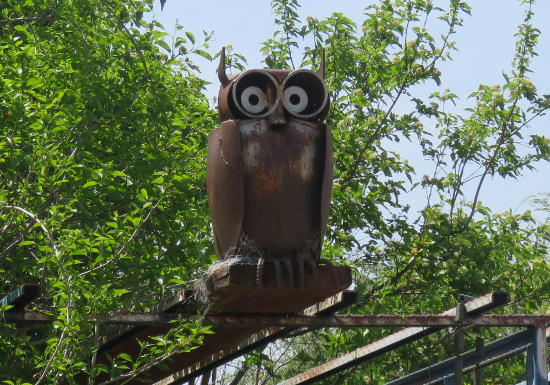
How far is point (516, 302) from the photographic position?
39.7 ft

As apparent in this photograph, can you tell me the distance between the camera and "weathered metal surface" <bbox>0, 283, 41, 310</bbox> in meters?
6.04

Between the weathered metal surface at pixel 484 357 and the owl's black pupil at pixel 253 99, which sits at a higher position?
the owl's black pupil at pixel 253 99

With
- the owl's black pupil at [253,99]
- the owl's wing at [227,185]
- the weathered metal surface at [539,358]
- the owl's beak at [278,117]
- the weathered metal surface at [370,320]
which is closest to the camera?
the owl's wing at [227,185]

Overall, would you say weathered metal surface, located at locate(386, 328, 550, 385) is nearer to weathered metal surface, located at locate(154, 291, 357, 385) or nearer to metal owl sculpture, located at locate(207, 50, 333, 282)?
weathered metal surface, located at locate(154, 291, 357, 385)

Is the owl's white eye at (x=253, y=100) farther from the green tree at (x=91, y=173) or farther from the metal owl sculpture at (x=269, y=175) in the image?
the green tree at (x=91, y=173)

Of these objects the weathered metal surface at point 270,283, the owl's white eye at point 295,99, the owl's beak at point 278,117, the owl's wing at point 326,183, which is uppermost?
the owl's white eye at point 295,99

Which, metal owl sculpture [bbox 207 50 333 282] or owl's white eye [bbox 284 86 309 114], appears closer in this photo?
metal owl sculpture [bbox 207 50 333 282]

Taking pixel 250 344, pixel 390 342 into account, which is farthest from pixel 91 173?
pixel 390 342

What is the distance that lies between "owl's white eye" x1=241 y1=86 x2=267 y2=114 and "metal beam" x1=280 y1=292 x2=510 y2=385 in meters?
1.69

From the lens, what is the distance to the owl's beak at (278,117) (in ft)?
20.8

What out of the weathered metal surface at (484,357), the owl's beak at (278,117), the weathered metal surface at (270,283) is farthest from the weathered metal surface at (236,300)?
the weathered metal surface at (484,357)

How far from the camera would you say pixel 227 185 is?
20.5 feet

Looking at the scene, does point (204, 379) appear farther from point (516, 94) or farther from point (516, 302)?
point (516, 94)

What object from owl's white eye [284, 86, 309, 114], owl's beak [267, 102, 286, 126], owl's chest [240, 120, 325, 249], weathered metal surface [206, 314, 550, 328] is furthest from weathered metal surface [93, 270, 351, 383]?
owl's white eye [284, 86, 309, 114]
